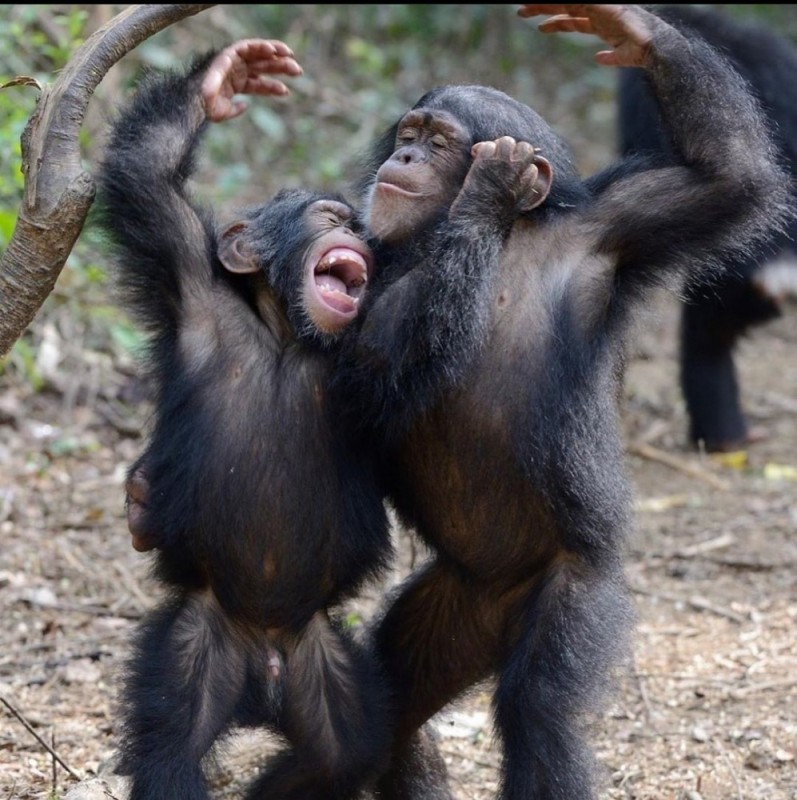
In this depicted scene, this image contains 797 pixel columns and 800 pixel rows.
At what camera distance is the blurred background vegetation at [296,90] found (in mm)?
7695

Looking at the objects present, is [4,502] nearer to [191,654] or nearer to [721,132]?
[191,654]

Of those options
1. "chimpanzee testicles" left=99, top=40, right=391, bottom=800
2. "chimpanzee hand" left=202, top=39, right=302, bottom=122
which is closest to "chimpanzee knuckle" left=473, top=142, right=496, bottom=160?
"chimpanzee testicles" left=99, top=40, right=391, bottom=800

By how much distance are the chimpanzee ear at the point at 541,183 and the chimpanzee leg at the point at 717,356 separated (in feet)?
16.2

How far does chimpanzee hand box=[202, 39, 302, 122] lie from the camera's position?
407cm

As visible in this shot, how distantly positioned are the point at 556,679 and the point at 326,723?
714mm

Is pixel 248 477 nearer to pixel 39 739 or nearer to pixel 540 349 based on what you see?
pixel 540 349

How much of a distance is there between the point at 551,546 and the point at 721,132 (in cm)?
131

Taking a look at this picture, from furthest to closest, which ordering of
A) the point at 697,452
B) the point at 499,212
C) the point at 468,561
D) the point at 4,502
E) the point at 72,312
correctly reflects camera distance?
1. the point at 697,452
2. the point at 72,312
3. the point at 4,502
4. the point at 468,561
5. the point at 499,212

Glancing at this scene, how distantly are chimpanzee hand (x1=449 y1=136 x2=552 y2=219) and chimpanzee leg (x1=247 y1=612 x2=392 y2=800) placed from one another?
1.35 meters

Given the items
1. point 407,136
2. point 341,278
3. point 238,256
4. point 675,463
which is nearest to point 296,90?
point 675,463

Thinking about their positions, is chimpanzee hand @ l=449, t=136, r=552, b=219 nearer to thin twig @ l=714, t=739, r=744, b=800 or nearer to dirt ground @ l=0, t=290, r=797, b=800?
dirt ground @ l=0, t=290, r=797, b=800

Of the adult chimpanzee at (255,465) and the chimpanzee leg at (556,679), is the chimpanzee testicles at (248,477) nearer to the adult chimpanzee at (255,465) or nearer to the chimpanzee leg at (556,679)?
the adult chimpanzee at (255,465)

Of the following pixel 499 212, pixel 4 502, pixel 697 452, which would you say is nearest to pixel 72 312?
pixel 4 502

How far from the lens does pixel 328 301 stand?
3.77 m
